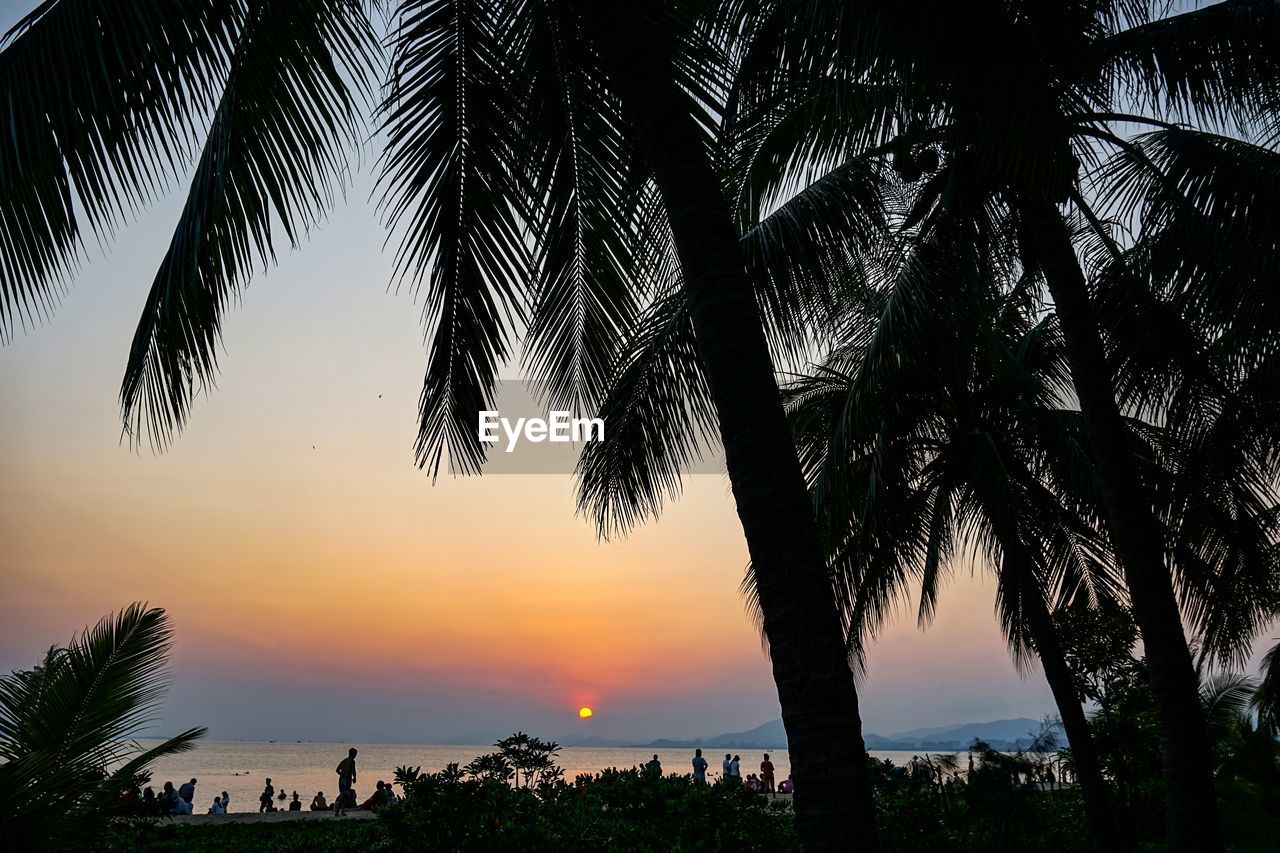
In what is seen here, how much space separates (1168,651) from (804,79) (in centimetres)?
406

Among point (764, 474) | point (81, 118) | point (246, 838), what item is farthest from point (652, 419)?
point (246, 838)

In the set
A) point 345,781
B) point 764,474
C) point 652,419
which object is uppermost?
point 652,419

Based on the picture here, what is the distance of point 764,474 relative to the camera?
3.19 meters

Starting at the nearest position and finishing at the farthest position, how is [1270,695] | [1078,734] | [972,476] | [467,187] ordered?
[467,187], [1078,734], [972,476], [1270,695]

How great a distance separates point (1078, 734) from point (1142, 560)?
5452 mm

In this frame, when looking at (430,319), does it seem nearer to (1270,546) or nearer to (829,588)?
(829,588)

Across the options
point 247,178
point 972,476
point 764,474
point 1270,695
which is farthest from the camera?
point 1270,695

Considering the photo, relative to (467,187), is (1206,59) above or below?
above

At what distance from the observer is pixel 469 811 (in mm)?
6809

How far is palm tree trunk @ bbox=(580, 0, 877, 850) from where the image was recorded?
2838 mm

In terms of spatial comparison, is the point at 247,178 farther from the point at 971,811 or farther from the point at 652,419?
the point at 971,811

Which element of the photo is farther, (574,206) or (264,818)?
(264,818)

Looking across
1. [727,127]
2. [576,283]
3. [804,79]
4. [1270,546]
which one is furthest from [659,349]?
[1270,546]

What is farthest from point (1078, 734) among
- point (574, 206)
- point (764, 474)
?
point (764, 474)
